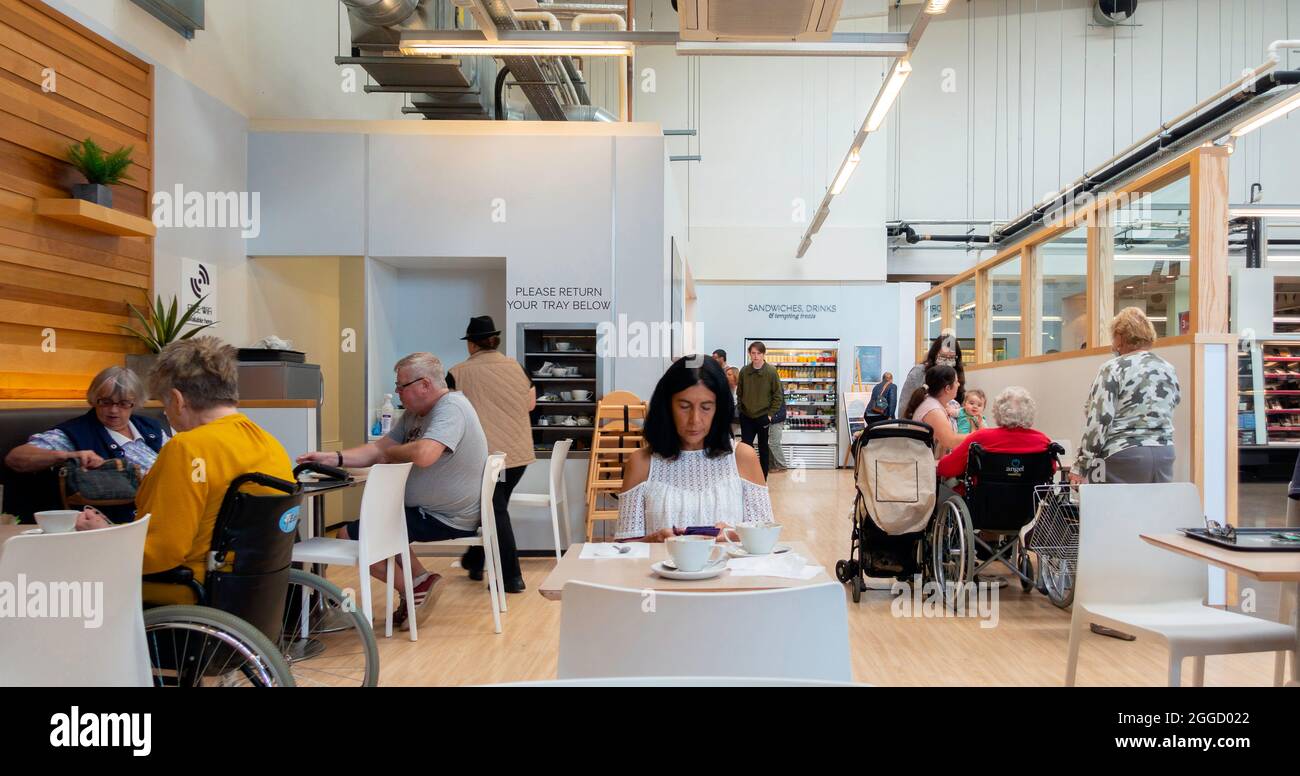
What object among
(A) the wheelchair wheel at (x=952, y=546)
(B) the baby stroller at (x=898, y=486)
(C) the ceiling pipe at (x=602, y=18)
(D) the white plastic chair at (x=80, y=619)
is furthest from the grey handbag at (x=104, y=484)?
(C) the ceiling pipe at (x=602, y=18)

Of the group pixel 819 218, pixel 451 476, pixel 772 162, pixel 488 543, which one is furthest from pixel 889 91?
pixel 772 162

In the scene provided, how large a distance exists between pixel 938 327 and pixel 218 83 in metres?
8.70

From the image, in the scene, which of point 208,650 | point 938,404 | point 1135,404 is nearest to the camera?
point 208,650

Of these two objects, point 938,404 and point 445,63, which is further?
point 445,63

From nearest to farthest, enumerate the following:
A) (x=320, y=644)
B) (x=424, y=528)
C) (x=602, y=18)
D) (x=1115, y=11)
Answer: (x=320, y=644), (x=424, y=528), (x=602, y=18), (x=1115, y=11)

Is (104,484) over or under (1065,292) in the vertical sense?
under

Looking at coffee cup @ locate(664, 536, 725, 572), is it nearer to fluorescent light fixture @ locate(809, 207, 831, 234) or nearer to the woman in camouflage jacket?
the woman in camouflage jacket

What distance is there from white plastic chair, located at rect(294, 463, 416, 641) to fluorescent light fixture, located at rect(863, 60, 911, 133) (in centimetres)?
438

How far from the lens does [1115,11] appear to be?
14.6m

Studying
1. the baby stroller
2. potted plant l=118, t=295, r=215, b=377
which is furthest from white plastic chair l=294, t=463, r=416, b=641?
the baby stroller

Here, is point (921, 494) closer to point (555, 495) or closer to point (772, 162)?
point (555, 495)

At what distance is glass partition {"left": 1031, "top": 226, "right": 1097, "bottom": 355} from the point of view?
6527 mm

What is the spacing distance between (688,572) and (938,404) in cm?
383
